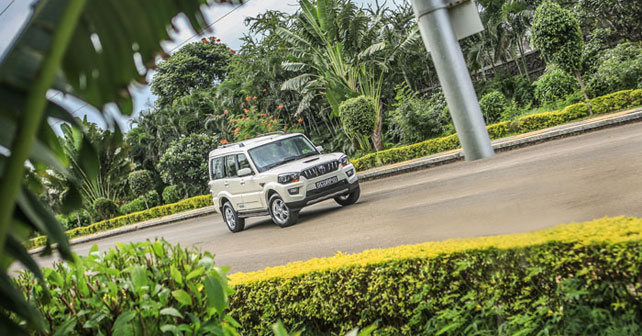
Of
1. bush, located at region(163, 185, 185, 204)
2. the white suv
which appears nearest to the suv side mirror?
the white suv

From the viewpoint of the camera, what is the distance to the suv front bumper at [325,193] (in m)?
9.16

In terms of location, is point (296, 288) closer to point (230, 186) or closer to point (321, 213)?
point (321, 213)

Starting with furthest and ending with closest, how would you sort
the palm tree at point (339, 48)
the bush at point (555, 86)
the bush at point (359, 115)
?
1. the palm tree at point (339, 48)
2. the bush at point (359, 115)
3. the bush at point (555, 86)

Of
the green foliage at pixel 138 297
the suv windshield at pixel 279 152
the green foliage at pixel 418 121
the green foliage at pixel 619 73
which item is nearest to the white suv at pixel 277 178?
the suv windshield at pixel 279 152

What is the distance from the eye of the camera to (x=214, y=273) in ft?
8.80

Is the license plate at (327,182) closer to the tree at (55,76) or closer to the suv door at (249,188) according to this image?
the suv door at (249,188)

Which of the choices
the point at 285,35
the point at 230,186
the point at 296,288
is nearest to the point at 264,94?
the point at 285,35

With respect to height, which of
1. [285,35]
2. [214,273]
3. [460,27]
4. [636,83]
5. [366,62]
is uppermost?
[285,35]

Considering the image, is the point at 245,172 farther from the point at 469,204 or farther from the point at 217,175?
the point at 469,204

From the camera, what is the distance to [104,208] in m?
24.4

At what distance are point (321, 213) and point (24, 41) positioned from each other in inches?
360

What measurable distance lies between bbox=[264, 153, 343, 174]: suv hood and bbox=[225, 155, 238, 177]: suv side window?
1053 mm

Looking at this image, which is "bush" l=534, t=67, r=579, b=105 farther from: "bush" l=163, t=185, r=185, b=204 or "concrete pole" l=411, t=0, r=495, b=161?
"concrete pole" l=411, t=0, r=495, b=161

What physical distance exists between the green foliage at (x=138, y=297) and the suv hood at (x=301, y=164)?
636cm
